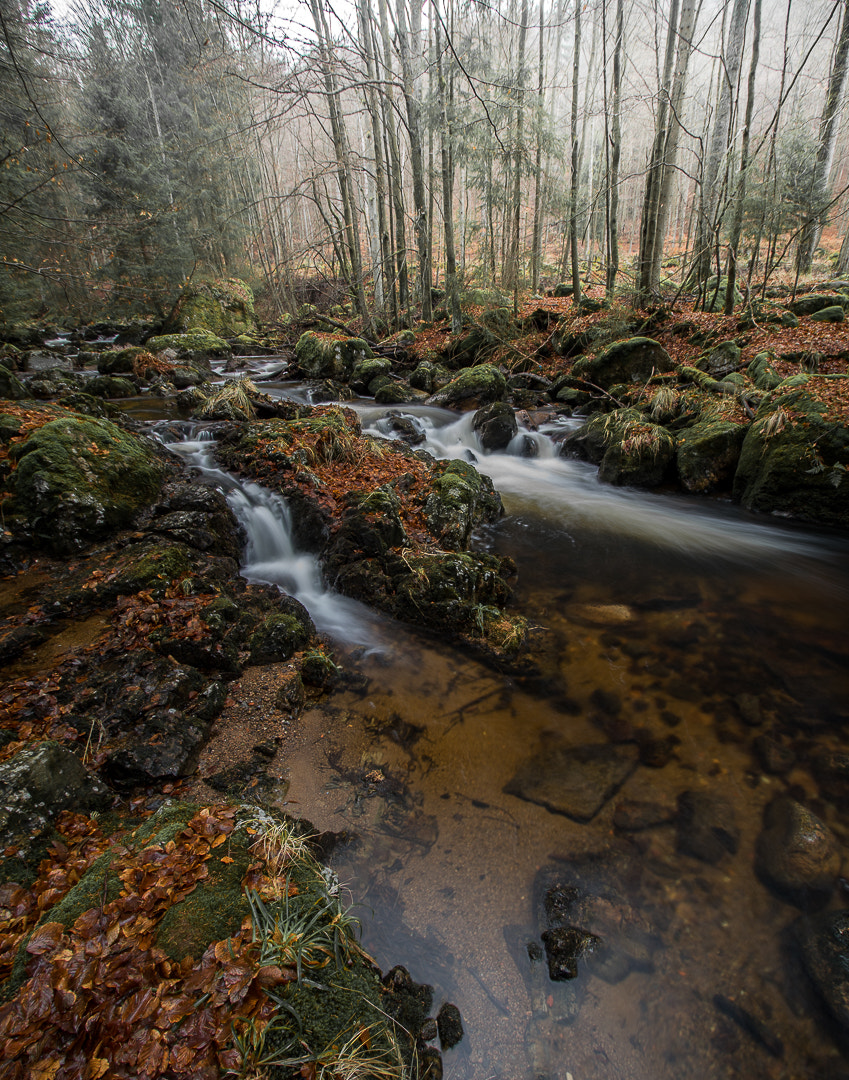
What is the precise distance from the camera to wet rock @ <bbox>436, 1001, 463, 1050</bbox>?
86.8 inches

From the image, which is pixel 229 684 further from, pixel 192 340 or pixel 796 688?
pixel 192 340

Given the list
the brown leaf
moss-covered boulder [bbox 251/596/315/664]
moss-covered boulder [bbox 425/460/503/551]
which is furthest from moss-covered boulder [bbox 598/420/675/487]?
the brown leaf

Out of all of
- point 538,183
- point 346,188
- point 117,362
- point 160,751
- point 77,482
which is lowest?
point 160,751

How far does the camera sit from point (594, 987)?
7.92 ft

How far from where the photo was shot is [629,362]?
1183cm

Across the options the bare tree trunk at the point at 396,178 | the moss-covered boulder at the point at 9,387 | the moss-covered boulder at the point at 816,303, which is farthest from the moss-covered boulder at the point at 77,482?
the moss-covered boulder at the point at 816,303

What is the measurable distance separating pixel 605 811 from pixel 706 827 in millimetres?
657

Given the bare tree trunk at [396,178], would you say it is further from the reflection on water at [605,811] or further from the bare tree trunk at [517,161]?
the reflection on water at [605,811]

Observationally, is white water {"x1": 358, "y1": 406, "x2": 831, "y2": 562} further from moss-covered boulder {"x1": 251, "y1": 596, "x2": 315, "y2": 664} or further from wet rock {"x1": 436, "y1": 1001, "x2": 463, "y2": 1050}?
wet rock {"x1": 436, "y1": 1001, "x2": 463, "y2": 1050}

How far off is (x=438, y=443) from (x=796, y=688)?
7.92 meters

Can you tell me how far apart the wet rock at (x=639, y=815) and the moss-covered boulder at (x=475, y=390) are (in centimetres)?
1056

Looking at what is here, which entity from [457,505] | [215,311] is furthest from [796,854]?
[215,311]

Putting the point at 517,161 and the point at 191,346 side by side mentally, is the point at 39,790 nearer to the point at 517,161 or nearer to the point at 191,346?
the point at 517,161

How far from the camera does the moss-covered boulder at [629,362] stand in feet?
38.0
